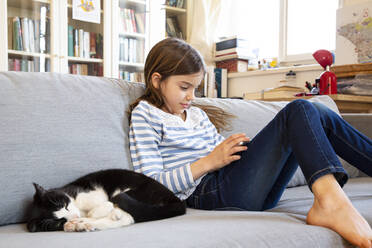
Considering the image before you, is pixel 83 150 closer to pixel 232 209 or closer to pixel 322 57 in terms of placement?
pixel 232 209

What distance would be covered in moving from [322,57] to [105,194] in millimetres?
1829

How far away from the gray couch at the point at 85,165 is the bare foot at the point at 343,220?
0.9 inches

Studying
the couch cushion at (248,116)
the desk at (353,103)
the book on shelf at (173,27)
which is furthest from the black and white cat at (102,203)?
the book on shelf at (173,27)

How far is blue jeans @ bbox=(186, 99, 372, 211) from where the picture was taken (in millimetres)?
1002

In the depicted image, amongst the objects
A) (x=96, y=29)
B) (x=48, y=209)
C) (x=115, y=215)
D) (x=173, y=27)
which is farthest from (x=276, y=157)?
(x=173, y=27)

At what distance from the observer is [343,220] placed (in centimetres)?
88

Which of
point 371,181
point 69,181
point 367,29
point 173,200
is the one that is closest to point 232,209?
point 173,200

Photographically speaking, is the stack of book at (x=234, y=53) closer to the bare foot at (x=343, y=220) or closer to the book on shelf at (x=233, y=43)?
the book on shelf at (x=233, y=43)

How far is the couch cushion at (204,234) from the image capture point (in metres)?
0.73

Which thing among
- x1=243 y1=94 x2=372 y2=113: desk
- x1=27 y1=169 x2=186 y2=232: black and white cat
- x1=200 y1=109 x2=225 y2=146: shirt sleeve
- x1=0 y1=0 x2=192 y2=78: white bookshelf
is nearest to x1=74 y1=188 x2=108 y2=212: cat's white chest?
x1=27 y1=169 x2=186 y2=232: black and white cat

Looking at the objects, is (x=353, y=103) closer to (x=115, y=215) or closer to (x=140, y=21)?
(x=115, y=215)

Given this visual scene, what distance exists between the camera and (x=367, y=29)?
94.1 inches

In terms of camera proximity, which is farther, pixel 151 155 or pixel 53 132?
pixel 151 155

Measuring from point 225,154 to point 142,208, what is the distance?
12.0 inches
